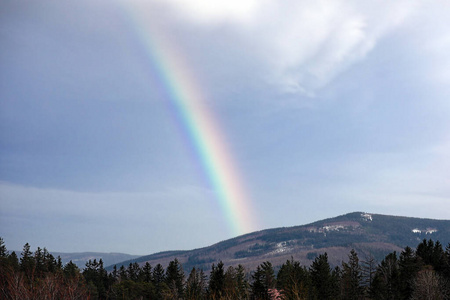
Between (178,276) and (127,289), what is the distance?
24396 mm

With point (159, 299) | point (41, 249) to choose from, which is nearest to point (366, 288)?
point (159, 299)

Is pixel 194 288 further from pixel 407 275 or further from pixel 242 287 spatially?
pixel 407 275

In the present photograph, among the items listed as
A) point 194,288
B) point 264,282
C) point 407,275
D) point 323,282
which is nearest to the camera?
point 194,288

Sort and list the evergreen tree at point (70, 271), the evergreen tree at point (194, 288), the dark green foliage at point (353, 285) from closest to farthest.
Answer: the evergreen tree at point (194, 288) → the dark green foliage at point (353, 285) → the evergreen tree at point (70, 271)

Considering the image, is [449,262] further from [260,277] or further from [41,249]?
[41,249]

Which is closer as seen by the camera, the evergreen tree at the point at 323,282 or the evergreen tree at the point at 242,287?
the evergreen tree at the point at 242,287

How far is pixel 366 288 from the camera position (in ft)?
249

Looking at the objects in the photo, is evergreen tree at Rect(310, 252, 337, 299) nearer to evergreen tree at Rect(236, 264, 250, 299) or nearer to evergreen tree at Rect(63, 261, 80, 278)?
evergreen tree at Rect(236, 264, 250, 299)

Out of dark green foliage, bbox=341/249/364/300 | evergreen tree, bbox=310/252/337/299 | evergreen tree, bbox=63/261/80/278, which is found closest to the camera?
dark green foliage, bbox=341/249/364/300

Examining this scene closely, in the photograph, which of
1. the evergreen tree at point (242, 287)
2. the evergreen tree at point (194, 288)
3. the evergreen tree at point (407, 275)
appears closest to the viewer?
the evergreen tree at point (194, 288)

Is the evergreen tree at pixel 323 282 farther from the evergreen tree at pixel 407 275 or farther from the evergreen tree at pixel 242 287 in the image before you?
the evergreen tree at pixel 242 287

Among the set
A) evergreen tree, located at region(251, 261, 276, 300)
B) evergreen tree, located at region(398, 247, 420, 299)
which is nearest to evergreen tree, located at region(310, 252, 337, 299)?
evergreen tree, located at region(398, 247, 420, 299)

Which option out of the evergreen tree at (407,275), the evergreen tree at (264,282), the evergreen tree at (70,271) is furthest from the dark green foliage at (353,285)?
the evergreen tree at (70,271)

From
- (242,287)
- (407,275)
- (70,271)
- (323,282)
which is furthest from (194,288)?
(70,271)
